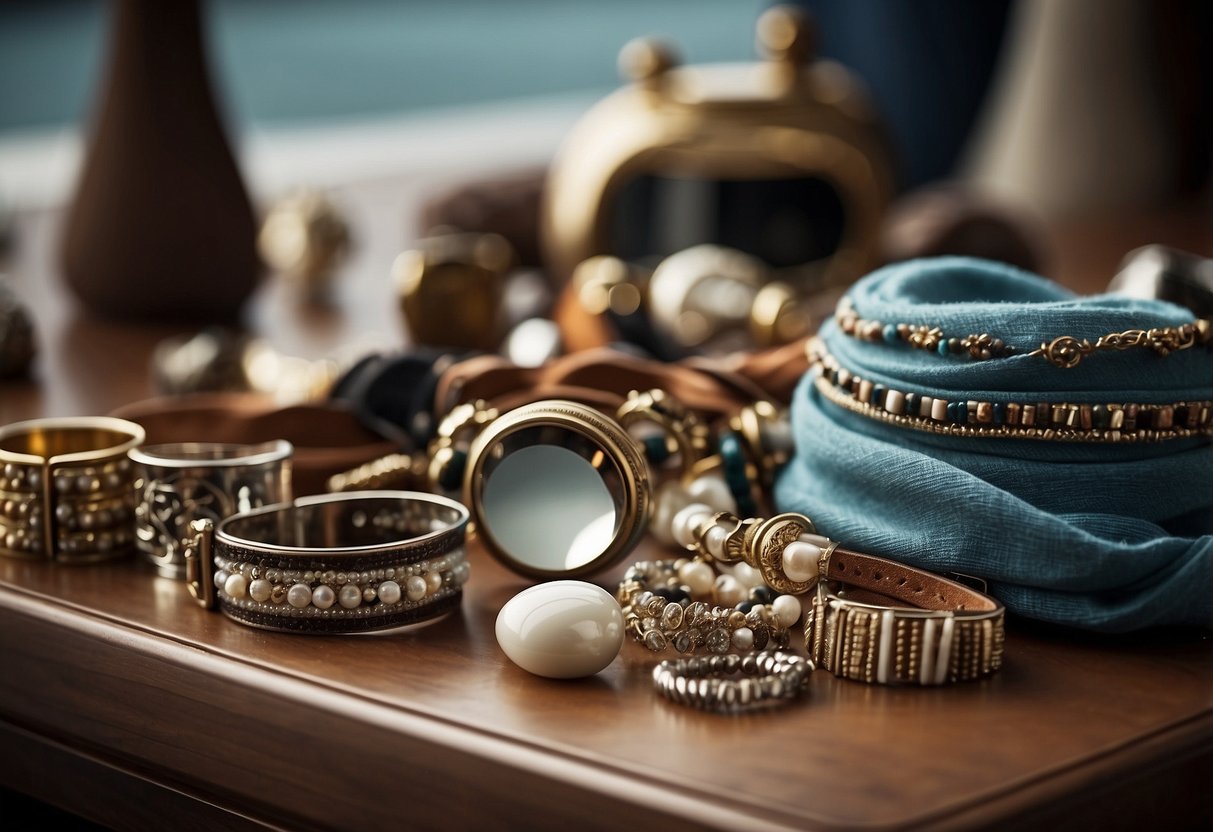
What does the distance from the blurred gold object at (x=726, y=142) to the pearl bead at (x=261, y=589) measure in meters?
0.69

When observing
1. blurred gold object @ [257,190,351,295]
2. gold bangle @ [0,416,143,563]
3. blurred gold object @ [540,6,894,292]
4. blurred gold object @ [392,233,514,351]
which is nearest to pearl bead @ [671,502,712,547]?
gold bangle @ [0,416,143,563]

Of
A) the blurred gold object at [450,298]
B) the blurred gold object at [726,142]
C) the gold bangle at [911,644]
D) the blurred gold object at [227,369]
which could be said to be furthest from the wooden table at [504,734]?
the blurred gold object at [726,142]

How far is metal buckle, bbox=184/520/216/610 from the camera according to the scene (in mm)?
550

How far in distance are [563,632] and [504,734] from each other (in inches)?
1.9

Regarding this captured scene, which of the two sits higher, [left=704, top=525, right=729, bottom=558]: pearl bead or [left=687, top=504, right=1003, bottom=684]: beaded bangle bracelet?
[left=704, top=525, right=729, bottom=558]: pearl bead

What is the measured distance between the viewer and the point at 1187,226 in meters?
1.76

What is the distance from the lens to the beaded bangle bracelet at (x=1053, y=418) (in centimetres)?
54

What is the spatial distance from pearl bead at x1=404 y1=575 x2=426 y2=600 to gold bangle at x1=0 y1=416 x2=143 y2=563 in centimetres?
16

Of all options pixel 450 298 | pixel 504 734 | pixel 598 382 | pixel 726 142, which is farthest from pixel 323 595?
pixel 726 142

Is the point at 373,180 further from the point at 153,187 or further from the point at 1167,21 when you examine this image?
the point at 1167,21

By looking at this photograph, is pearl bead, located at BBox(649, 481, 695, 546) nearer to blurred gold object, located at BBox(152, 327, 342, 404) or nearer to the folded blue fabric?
the folded blue fabric

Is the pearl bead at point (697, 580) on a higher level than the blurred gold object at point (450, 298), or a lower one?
lower

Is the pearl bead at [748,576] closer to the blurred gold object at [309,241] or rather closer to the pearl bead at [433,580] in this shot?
the pearl bead at [433,580]

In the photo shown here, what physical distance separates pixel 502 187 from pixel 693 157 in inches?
9.8
